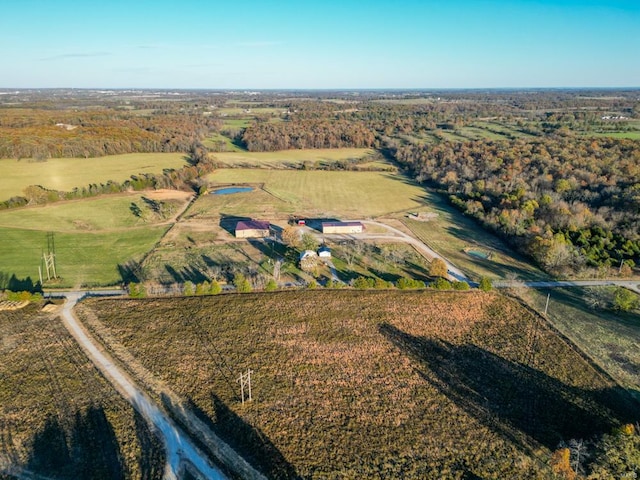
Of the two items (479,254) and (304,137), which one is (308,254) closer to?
(479,254)

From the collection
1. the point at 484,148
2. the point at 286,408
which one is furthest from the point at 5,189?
the point at 484,148

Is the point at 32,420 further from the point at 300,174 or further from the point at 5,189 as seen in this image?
the point at 300,174

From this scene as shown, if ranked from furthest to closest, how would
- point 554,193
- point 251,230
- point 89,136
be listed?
point 89,136 < point 554,193 < point 251,230

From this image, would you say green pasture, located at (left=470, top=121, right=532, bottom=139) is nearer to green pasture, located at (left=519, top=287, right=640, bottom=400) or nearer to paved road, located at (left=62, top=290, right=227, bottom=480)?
green pasture, located at (left=519, top=287, right=640, bottom=400)

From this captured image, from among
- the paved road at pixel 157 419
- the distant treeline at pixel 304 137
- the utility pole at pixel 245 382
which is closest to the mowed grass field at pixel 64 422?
the paved road at pixel 157 419

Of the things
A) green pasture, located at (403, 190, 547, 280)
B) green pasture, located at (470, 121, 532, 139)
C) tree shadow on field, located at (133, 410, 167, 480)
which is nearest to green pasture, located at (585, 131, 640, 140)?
green pasture, located at (470, 121, 532, 139)

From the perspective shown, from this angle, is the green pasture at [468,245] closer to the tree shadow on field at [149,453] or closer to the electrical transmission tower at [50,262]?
the tree shadow on field at [149,453]

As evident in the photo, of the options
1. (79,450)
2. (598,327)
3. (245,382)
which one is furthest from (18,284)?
(598,327)
